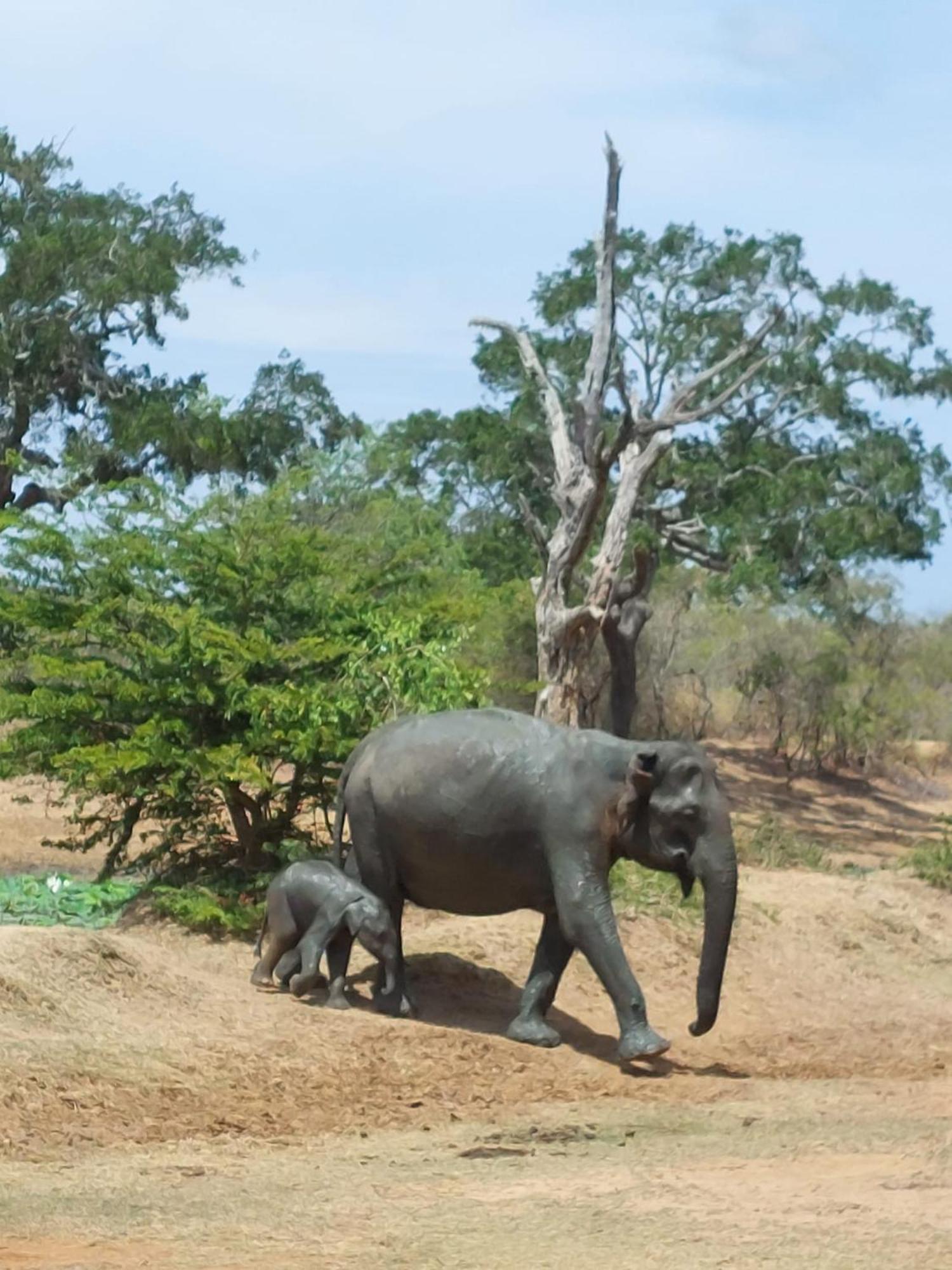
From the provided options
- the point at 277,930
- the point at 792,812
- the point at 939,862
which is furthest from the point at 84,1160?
the point at 792,812

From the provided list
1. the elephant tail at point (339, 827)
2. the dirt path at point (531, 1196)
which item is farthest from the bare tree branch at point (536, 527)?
the dirt path at point (531, 1196)

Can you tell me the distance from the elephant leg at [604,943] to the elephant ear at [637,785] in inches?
15.2

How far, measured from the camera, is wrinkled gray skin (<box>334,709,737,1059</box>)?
10617 millimetres

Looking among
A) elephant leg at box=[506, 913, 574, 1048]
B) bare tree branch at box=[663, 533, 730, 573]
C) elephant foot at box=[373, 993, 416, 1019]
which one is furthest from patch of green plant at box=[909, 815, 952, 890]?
bare tree branch at box=[663, 533, 730, 573]

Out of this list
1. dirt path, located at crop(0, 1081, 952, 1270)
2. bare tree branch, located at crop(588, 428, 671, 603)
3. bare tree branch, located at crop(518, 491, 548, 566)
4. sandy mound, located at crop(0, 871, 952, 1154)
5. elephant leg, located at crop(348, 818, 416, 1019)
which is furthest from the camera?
bare tree branch, located at crop(518, 491, 548, 566)

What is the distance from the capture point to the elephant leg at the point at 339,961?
11.2 meters

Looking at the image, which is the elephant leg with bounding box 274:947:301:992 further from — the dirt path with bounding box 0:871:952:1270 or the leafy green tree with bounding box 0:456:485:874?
the leafy green tree with bounding box 0:456:485:874

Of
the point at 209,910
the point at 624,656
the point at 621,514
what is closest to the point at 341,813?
the point at 209,910

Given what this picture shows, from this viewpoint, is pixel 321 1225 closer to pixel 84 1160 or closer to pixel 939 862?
pixel 84 1160

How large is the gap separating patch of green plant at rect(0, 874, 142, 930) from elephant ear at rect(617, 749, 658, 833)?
458cm

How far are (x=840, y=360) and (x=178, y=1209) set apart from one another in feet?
81.5

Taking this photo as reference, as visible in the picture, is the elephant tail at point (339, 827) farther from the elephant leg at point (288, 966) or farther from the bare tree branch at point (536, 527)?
the bare tree branch at point (536, 527)

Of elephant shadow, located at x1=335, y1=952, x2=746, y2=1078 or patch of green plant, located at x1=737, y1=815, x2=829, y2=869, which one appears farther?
patch of green plant, located at x1=737, y1=815, x2=829, y2=869

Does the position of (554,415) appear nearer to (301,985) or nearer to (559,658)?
(559,658)
